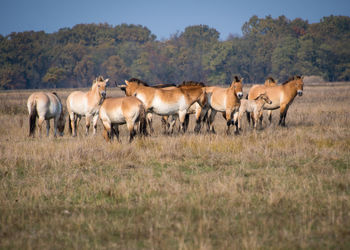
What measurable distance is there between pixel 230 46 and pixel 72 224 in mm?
90484

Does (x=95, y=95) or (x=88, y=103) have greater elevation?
(x=95, y=95)

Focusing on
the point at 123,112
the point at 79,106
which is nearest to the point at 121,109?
the point at 123,112

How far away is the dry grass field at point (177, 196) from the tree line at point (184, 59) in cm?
7546

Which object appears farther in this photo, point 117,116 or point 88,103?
point 88,103

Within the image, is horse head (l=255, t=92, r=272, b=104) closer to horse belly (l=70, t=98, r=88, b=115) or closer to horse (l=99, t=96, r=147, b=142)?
horse (l=99, t=96, r=147, b=142)

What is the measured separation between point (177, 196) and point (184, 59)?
9350 centimetres

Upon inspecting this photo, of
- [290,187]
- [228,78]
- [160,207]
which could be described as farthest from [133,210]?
[228,78]

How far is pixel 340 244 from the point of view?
4.93m

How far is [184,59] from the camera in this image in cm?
9869

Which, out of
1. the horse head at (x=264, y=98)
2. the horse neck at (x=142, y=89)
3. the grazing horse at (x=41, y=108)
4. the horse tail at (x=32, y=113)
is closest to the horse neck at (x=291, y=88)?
the horse head at (x=264, y=98)

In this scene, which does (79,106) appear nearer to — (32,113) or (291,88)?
(32,113)

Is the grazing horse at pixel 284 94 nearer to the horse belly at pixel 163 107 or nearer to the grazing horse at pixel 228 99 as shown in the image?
the grazing horse at pixel 228 99

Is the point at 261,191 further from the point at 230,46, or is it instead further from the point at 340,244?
the point at 230,46

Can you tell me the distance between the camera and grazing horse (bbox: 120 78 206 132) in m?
13.9
